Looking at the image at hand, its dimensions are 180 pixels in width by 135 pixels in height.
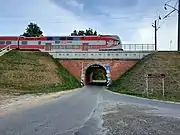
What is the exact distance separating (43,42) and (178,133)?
4570 cm

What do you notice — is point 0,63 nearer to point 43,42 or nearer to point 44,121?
point 43,42

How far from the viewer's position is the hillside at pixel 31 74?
105ft

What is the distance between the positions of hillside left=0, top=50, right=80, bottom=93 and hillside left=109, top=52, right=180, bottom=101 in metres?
7.95

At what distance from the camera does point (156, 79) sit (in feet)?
108

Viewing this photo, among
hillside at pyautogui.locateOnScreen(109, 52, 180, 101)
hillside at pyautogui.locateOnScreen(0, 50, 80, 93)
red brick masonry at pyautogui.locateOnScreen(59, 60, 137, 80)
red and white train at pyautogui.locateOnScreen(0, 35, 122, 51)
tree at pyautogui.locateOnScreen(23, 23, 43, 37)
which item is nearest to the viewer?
hillside at pyautogui.locateOnScreen(109, 52, 180, 101)

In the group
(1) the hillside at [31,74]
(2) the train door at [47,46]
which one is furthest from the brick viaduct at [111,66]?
(2) the train door at [47,46]

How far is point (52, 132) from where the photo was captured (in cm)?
890

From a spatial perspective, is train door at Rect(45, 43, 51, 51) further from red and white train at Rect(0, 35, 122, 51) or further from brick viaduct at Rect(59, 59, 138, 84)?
brick viaduct at Rect(59, 59, 138, 84)

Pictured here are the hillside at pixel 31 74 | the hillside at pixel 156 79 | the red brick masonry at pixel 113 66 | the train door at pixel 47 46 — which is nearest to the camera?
the hillside at pixel 156 79

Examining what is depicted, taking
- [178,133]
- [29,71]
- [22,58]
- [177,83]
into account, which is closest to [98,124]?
[178,133]

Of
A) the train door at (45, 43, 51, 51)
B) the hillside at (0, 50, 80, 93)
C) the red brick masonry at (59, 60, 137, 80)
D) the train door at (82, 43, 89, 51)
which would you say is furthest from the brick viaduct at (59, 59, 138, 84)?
the train door at (45, 43, 51, 51)

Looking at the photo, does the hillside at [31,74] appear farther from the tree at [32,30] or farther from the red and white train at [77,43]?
the tree at [32,30]

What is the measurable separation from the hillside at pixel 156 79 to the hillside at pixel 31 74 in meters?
7.95

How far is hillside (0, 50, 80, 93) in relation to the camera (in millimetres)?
31875
